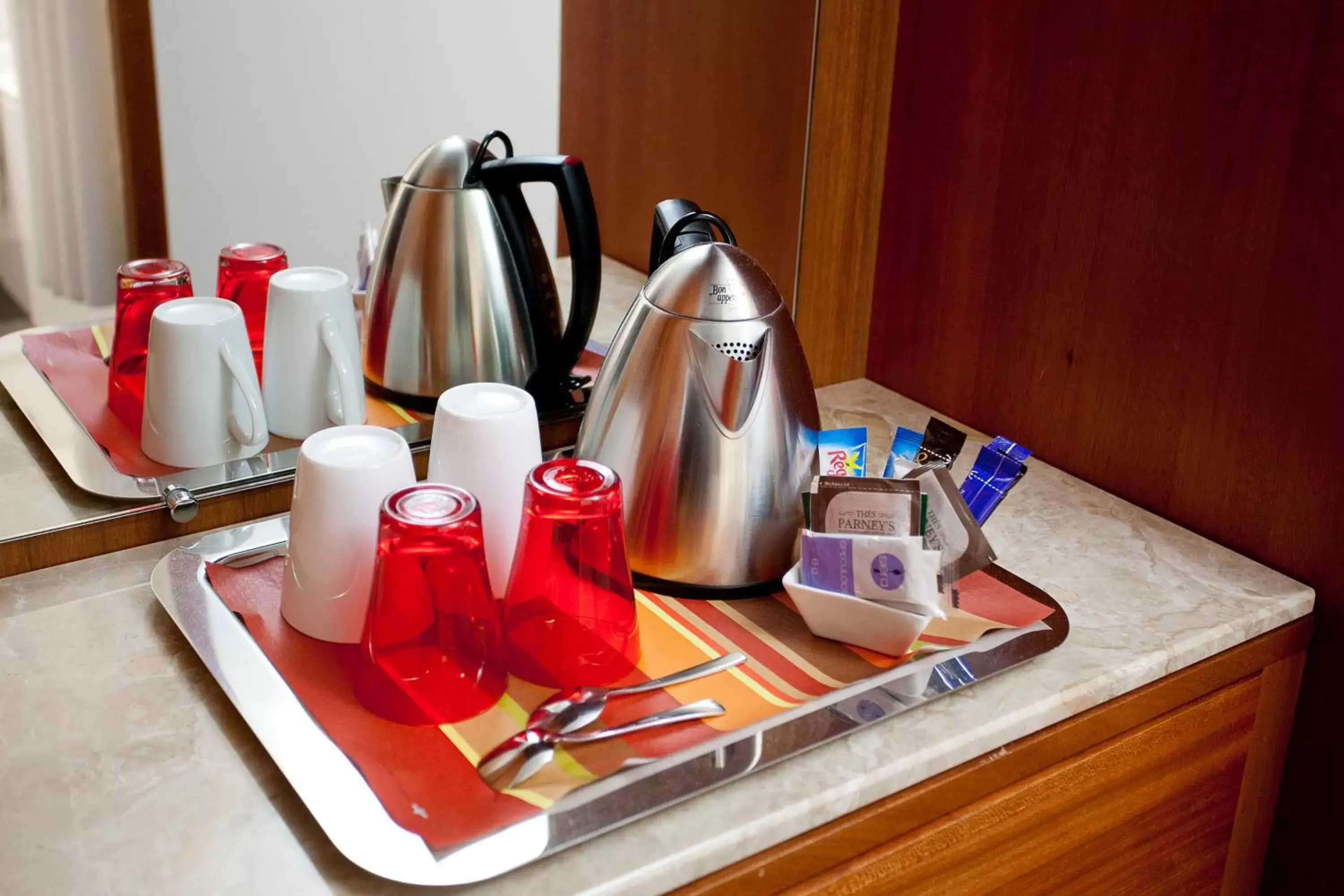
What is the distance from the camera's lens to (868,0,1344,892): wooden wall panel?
88 centimetres

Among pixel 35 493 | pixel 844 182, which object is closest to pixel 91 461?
pixel 35 493

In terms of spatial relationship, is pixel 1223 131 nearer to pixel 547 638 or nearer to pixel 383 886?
pixel 547 638

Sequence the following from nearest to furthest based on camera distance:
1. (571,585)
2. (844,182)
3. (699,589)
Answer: (571,585)
(699,589)
(844,182)

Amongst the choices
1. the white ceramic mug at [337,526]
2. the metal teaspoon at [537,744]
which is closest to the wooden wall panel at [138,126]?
the white ceramic mug at [337,526]

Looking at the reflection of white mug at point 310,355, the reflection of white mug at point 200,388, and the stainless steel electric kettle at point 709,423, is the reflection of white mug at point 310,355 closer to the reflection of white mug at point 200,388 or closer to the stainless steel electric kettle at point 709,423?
the reflection of white mug at point 200,388

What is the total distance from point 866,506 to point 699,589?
0.42 feet

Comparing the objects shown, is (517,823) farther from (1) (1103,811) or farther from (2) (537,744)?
(1) (1103,811)

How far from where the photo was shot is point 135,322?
3.05 feet

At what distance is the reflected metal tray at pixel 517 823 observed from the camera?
593 millimetres

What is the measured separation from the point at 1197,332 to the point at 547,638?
0.57m

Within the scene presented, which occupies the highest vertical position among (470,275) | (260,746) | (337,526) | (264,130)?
(264,130)

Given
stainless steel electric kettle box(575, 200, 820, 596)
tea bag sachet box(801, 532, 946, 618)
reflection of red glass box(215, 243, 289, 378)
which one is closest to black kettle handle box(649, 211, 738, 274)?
stainless steel electric kettle box(575, 200, 820, 596)

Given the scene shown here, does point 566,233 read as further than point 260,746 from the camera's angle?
Yes

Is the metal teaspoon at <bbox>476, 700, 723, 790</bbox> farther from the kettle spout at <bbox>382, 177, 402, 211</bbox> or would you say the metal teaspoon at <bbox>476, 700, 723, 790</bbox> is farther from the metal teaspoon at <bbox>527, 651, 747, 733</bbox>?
the kettle spout at <bbox>382, 177, 402, 211</bbox>
